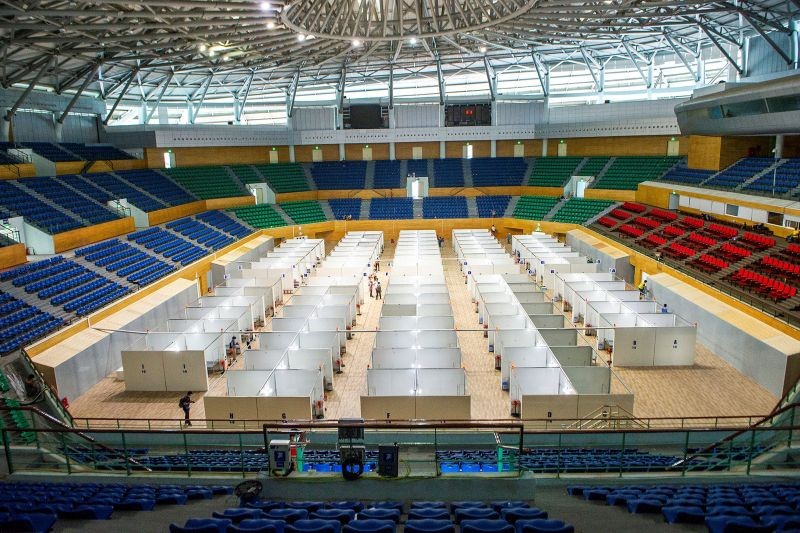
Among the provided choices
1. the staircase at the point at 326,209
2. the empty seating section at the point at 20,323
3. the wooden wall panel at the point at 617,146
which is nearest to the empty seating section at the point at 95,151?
the staircase at the point at 326,209

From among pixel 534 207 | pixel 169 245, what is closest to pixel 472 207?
pixel 534 207

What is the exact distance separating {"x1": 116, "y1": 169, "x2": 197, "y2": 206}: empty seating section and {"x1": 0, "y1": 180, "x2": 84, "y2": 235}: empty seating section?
896cm

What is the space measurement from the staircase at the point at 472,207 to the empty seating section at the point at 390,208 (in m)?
4.72

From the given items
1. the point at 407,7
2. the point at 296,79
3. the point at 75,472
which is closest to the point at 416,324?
the point at 75,472

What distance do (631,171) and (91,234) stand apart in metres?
36.0

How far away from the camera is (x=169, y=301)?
21.9 meters

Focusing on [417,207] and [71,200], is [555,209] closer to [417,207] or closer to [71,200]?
[417,207]

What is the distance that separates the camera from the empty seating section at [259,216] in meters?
39.4

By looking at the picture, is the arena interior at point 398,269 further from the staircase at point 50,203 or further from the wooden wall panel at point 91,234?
the staircase at point 50,203

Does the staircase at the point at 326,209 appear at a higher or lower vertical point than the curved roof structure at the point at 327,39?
lower

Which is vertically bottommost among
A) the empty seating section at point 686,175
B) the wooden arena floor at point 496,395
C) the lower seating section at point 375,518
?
the wooden arena floor at point 496,395

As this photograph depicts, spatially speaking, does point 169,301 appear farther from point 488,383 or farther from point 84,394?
point 488,383

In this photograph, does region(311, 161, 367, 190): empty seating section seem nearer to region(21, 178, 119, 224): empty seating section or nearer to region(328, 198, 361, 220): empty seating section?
region(328, 198, 361, 220): empty seating section

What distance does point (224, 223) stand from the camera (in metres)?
37.0
